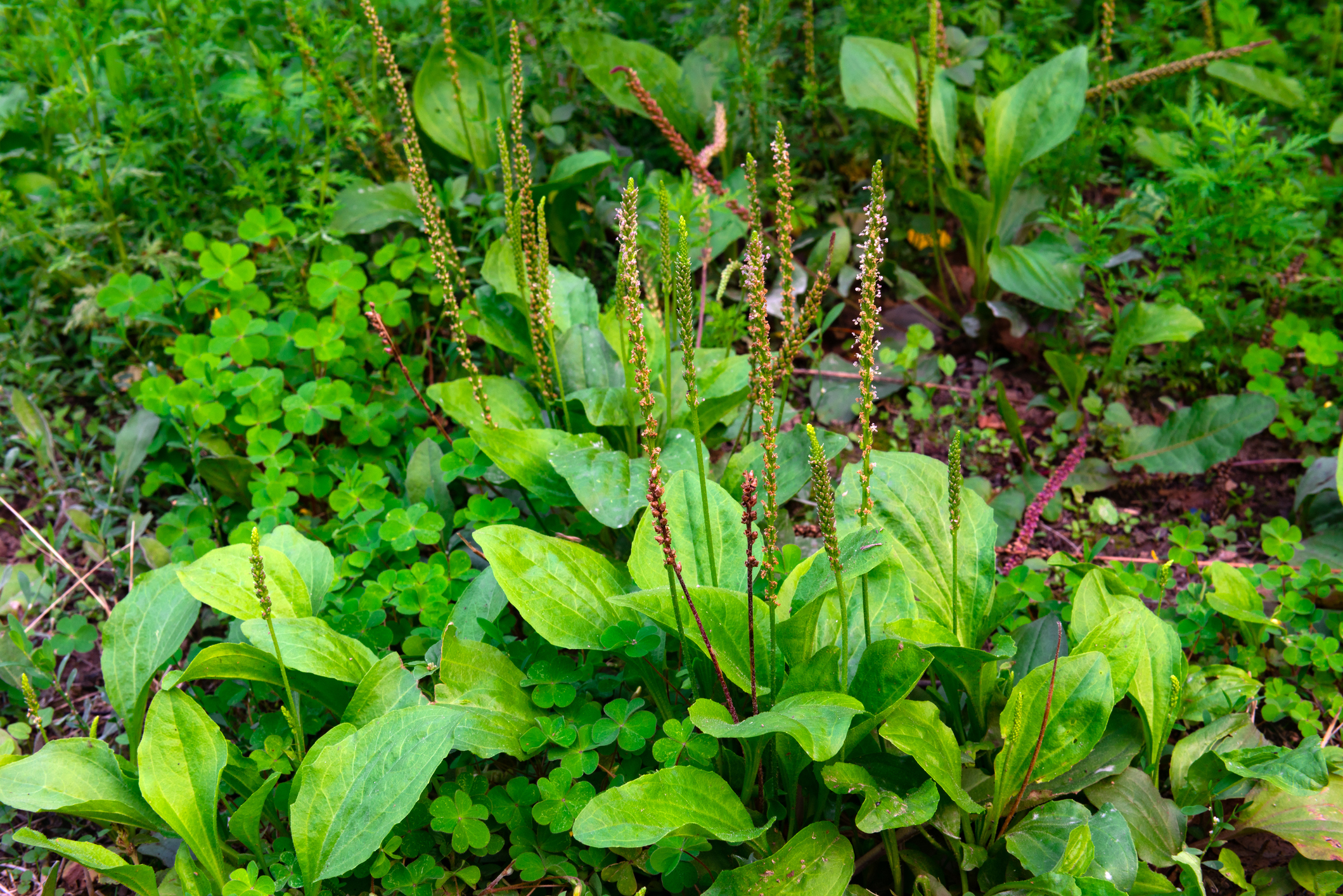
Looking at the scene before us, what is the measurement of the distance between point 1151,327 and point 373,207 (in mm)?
2719

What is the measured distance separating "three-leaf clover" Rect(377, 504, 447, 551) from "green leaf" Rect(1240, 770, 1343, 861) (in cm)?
202

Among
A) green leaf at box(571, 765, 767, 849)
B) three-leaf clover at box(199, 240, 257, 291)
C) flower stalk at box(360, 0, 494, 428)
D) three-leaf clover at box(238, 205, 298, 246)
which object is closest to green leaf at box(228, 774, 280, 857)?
green leaf at box(571, 765, 767, 849)

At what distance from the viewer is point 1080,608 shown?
2.32m

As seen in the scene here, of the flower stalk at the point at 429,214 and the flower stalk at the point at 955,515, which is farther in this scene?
the flower stalk at the point at 429,214

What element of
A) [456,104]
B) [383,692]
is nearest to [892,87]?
[456,104]

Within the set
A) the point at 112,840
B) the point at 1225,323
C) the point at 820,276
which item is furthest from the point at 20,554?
the point at 1225,323

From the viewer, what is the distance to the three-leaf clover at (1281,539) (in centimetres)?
277

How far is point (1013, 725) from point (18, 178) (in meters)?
3.96

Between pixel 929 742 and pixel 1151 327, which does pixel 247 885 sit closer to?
pixel 929 742

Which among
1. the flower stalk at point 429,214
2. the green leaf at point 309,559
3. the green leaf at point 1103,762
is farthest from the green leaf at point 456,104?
the green leaf at point 1103,762

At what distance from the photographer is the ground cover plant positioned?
1.99 metres

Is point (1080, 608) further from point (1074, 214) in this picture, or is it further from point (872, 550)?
point (1074, 214)

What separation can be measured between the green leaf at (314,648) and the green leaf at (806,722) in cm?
83

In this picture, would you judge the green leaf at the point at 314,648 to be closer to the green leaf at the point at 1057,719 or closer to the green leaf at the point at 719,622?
the green leaf at the point at 719,622
